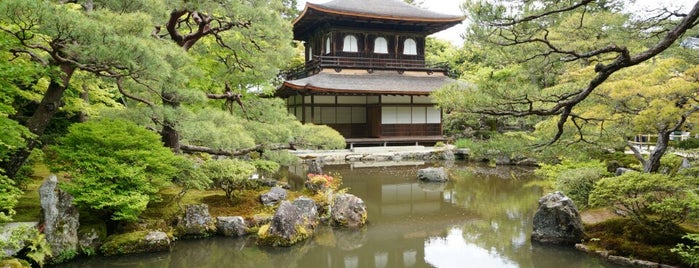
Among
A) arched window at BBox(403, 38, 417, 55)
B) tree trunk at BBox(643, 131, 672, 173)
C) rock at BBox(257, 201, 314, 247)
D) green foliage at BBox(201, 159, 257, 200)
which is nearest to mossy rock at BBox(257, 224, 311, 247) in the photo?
rock at BBox(257, 201, 314, 247)

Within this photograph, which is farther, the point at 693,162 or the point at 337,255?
the point at 693,162

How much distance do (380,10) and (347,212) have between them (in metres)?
15.0

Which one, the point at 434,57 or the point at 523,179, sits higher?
the point at 434,57

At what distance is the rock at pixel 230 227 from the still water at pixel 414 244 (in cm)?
14

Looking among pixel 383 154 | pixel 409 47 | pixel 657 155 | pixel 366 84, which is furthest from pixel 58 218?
pixel 409 47

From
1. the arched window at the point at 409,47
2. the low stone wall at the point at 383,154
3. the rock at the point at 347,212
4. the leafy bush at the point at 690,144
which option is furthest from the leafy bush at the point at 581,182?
the arched window at the point at 409,47

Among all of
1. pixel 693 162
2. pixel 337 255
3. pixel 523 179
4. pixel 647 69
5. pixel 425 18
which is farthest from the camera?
pixel 425 18

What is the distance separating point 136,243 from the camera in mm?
6609

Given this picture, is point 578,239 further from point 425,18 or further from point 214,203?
point 425,18

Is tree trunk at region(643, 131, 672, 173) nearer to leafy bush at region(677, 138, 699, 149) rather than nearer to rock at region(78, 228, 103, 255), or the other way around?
leafy bush at region(677, 138, 699, 149)

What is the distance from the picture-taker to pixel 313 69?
824 inches

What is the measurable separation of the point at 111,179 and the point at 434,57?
27.7 meters

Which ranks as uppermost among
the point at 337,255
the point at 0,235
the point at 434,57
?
the point at 434,57

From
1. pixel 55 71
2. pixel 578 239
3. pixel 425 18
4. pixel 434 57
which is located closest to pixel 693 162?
pixel 578 239
